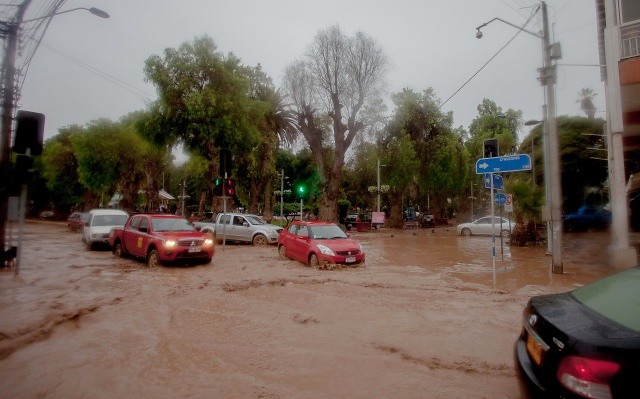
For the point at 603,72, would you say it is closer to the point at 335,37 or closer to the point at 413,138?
the point at 335,37

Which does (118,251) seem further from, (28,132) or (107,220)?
(28,132)

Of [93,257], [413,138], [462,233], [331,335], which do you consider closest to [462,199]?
[413,138]

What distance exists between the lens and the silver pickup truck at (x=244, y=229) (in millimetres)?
19984

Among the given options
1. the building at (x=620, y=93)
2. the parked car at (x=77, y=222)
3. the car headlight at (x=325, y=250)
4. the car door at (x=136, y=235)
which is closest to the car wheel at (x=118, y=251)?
the car door at (x=136, y=235)

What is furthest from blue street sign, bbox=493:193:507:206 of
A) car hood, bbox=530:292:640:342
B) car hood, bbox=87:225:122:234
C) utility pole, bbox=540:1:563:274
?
car hood, bbox=87:225:122:234

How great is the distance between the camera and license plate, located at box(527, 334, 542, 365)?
3048 millimetres

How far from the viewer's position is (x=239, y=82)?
76.9 feet

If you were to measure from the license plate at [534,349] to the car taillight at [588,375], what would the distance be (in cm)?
36

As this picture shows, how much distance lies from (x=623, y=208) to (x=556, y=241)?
1.97 m

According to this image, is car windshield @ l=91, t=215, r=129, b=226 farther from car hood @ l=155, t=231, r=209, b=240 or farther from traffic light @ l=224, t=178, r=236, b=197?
car hood @ l=155, t=231, r=209, b=240

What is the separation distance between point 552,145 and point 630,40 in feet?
12.6

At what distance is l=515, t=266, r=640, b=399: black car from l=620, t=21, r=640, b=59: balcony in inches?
462

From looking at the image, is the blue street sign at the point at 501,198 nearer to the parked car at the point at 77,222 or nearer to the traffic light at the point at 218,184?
the traffic light at the point at 218,184

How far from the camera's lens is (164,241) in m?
12.1
